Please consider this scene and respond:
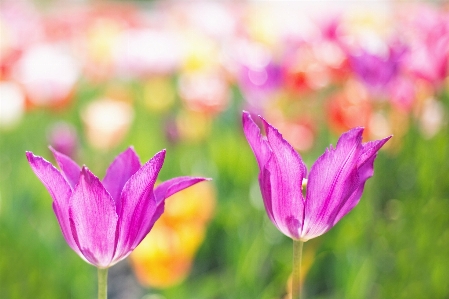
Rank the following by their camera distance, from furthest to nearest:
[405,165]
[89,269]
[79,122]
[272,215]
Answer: [79,122], [405,165], [89,269], [272,215]

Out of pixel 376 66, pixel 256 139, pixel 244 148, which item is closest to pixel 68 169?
pixel 256 139

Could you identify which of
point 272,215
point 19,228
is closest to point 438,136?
point 19,228

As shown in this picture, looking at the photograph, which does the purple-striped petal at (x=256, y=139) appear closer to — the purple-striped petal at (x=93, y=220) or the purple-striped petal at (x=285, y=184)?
the purple-striped petal at (x=285, y=184)

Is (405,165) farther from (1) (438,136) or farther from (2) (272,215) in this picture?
(2) (272,215)

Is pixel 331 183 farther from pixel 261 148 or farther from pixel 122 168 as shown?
pixel 122 168

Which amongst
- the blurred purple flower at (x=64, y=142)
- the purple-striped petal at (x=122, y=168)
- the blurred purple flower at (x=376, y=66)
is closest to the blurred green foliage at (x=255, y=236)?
the blurred purple flower at (x=64, y=142)

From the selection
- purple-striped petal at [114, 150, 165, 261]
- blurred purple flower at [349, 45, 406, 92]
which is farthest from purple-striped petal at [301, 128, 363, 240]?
blurred purple flower at [349, 45, 406, 92]

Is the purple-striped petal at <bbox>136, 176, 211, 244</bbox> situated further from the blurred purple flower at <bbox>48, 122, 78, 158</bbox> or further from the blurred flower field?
the blurred purple flower at <bbox>48, 122, 78, 158</bbox>
